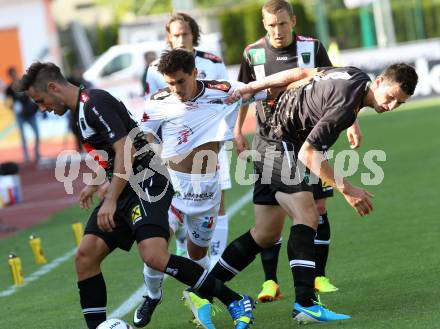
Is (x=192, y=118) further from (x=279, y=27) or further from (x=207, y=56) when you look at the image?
(x=207, y=56)

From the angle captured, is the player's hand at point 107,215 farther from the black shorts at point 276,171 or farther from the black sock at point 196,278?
the black shorts at point 276,171

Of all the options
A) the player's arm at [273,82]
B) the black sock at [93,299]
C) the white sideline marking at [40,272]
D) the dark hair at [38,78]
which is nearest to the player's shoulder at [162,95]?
the player's arm at [273,82]

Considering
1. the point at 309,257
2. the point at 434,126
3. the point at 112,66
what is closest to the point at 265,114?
the point at 309,257

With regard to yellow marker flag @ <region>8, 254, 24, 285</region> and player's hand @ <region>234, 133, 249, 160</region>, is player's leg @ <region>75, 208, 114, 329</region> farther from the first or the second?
yellow marker flag @ <region>8, 254, 24, 285</region>

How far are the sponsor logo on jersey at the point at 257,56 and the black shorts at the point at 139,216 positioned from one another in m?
1.74

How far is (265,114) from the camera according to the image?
7.78 m

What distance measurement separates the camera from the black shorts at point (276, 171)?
7.15m

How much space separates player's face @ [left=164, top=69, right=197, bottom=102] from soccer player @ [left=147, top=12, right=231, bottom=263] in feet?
4.31

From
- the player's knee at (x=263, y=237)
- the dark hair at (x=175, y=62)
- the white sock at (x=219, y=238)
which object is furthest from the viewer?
the white sock at (x=219, y=238)

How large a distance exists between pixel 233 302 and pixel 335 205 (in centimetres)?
653

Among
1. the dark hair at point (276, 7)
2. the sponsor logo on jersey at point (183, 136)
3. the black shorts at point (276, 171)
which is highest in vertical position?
the dark hair at point (276, 7)

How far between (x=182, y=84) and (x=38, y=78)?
41.9 inches

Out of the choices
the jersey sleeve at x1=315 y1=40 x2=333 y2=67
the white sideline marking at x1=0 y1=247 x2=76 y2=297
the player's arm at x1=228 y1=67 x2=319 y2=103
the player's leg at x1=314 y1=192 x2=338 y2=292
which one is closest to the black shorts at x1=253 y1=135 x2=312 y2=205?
the player's arm at x1=228 y1=67 x2=319 y2=103

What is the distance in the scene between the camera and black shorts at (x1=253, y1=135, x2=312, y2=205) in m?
7.15
